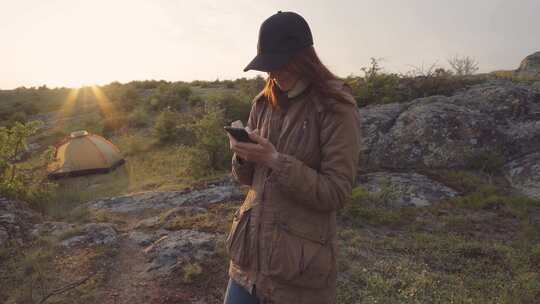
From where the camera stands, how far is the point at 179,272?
15.6 feet

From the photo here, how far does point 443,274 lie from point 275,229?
11.9ft

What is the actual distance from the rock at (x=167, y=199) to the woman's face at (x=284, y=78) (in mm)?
5319

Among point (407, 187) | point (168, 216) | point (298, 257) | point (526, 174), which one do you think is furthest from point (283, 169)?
point (526, 174)

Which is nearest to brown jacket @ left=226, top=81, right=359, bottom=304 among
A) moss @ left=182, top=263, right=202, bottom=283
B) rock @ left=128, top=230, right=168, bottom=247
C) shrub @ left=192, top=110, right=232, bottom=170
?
moss @ left=182, top=263, right=202, bottom=283

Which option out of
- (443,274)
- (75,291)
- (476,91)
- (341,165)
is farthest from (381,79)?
(341,165)

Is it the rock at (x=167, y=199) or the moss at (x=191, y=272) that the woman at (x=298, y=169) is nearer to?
the moss at (x=191, y=272)

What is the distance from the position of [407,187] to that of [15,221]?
20.9 ft

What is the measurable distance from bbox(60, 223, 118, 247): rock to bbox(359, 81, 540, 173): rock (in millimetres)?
5019

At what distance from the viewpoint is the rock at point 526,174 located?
23.5 feet

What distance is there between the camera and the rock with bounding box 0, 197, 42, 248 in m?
5.59

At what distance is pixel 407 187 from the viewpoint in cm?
725

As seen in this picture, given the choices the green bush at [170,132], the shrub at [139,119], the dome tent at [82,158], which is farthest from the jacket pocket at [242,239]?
the shrub at [139,119]

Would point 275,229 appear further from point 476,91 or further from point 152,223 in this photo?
point 476,91

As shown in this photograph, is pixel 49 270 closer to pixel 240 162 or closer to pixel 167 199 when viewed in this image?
pixel 167 199
